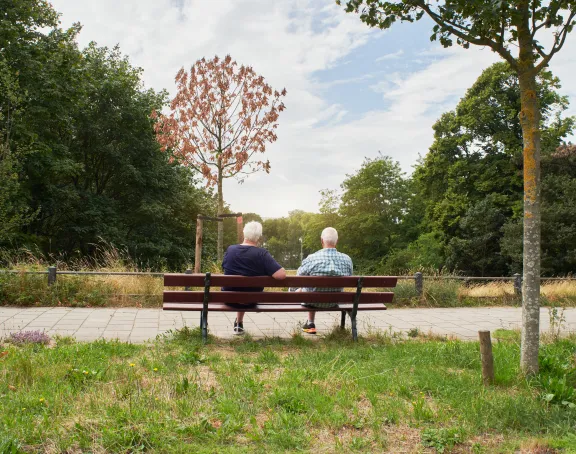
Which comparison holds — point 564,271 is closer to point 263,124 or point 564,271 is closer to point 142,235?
point 263,124

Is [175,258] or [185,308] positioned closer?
[185,308]

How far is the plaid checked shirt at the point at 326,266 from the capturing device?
6934mm

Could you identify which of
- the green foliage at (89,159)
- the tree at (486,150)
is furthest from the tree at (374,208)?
the green foliage at (89,159)

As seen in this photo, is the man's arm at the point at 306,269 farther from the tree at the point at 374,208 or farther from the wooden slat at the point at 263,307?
the tree at the point at 374,208

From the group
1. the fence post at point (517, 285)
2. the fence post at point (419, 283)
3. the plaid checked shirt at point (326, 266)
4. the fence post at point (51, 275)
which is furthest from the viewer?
the fence post at point (517, 285)

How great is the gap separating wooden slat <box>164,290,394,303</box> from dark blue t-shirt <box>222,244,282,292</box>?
24 cm

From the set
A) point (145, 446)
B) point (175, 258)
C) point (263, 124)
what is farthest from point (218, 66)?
point (175, 258)

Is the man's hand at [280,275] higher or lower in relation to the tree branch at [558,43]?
lower

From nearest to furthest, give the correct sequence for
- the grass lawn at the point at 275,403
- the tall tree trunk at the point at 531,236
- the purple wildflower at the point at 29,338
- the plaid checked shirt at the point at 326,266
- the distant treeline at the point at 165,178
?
the grass lawn at the point at 275,403 → the tall tree trunk at the point at 531,236 → the purple wildflower at the point at 29,338 → the plaid checked shirt at the point at 326,266 → the distant treeline at the point at 165,178

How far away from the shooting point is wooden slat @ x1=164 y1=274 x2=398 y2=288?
6.09 meters

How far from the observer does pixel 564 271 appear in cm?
2983

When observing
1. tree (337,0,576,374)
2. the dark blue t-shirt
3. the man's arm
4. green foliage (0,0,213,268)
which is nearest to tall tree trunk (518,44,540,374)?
tree (337,0,576,374)

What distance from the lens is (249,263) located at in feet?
22.3

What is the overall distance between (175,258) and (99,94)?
1095 centimetres
